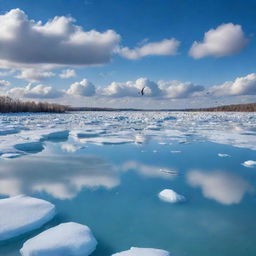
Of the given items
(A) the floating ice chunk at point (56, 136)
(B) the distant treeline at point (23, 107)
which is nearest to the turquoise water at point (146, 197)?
(A) the floating ice chunk at point (56, 136)

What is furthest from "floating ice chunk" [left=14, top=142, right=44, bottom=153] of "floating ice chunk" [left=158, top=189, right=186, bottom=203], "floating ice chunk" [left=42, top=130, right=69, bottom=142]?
"floating ice chunk" [left=158, top=189, right=186, bottom=203]

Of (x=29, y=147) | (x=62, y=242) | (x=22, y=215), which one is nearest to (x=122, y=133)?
(x=29, y=147)

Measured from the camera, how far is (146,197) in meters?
2.86

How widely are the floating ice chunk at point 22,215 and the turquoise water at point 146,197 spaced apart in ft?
0.23

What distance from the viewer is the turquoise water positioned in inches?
76.0

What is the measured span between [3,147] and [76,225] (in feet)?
14.7

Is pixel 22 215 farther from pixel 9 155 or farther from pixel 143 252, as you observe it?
pixel 9 155

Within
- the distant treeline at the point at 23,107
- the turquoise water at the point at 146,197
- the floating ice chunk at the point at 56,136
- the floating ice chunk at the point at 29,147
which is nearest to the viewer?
the turquoise water at the point at 146,197

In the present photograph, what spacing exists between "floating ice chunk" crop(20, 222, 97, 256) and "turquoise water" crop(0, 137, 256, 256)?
0.09m

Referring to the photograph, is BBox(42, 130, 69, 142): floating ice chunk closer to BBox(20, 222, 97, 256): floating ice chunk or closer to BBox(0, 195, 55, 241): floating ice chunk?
BBox(0, 195, 55, 241): floating ice chunk

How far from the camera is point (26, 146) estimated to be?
6.24 meters

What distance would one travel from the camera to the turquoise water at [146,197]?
1.93 metres

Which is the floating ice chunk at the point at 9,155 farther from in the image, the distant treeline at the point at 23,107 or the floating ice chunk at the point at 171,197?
the distant treeline at the point at 23,107

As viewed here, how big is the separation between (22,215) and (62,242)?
25.4 inches
